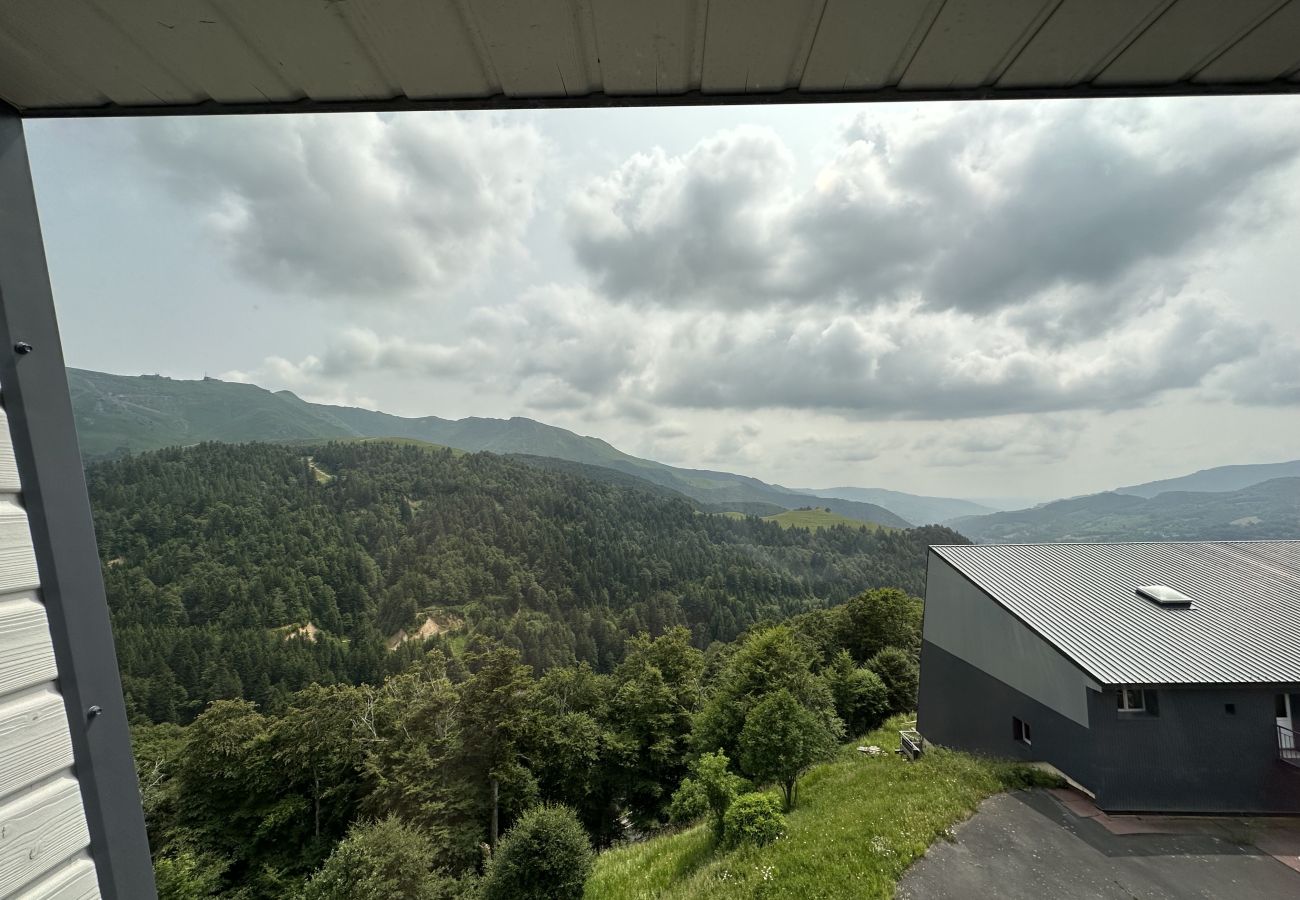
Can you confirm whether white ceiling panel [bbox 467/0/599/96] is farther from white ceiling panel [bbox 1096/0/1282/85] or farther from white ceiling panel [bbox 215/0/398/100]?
white ceiling panel [bbox 1096/0/1282/85]

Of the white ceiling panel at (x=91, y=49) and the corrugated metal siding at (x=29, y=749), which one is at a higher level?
the white ceiling panel at (x=91, y=49)

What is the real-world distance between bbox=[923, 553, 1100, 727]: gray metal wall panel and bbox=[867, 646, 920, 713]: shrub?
15130 millimetres

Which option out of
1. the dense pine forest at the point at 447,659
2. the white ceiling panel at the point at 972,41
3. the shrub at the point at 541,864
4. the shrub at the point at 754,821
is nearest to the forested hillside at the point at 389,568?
the dense pine forest at the point at 447,659

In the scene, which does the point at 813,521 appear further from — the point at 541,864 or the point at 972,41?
the point at 972,41

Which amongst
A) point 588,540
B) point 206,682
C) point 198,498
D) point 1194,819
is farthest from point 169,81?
point 198,498

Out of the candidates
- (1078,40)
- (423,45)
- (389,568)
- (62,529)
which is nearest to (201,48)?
(423,45)

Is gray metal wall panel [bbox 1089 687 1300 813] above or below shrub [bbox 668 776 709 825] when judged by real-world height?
above

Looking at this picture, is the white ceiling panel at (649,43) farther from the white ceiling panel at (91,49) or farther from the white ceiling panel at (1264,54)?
the white ceiling panel at (1264,54)

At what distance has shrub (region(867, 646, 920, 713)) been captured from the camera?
1133 inches

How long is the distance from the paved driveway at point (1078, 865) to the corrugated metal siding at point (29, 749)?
9669 millimetres

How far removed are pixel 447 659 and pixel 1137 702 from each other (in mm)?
69035

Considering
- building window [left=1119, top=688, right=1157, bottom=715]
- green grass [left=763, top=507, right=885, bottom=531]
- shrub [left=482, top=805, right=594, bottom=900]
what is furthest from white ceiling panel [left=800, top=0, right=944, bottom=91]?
green grass [left=763, top=507, right=885, bottom=531]

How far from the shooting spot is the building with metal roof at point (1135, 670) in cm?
1028

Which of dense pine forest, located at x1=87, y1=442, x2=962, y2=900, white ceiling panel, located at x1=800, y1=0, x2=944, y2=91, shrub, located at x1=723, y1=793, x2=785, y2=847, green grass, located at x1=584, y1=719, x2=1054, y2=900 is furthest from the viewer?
dense pine forest, located at x1=87, y1=442, x2=962, y2=900
